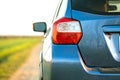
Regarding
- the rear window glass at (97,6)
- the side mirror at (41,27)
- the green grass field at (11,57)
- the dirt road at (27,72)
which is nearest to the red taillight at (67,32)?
the rear window glass at (97,6)

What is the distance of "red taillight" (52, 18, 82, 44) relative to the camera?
17.2 feet

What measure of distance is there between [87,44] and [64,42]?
24 cm

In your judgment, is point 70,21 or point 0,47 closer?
point 70,21

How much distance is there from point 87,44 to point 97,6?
402 millimetres

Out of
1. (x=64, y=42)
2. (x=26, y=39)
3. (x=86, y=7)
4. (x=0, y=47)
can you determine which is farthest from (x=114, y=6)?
(x=26, y=39)

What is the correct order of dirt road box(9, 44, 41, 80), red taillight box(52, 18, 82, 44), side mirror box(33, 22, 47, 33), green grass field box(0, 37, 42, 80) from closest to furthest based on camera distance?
red taillight box(52, 18, 82, 44)
side mirror box(33, 22, 47, 33)
dirt road box(9, 44, 41, 80)
green grass field box(0, 37, 42, 80)

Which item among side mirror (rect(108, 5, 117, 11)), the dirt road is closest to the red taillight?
side mirror (rect(108, 5, 117, 11))

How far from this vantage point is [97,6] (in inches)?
208

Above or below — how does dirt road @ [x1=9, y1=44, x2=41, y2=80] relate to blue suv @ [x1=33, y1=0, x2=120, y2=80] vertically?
below

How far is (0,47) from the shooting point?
66.0 meters

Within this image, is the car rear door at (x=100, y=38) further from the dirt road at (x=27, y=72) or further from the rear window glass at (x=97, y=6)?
the dirt road at (x=27, y=72)

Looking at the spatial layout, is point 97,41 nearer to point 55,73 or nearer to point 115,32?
point 115,32

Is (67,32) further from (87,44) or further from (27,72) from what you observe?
(27,72)

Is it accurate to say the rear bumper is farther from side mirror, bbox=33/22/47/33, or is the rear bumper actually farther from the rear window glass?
side mirror, bbox=33/22/47/33
